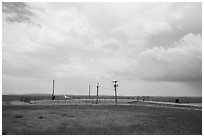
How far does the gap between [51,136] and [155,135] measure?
6.84 m

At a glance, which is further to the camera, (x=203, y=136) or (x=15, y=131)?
(x=15, y=131)

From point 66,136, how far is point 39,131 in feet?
9.61

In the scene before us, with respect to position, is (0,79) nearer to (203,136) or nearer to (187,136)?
(187,136)

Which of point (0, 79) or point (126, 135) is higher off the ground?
point (0, 79)

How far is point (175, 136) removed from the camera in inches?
612

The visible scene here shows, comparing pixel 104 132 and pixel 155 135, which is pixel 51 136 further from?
pixel 155 135

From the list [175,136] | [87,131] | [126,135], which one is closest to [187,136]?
[175,136]

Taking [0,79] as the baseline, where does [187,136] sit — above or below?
below

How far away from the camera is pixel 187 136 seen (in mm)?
15297

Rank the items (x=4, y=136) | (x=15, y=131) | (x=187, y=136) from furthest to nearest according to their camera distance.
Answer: (x=15, y=131) < (x=187, y=136) < (x=4, y=136)

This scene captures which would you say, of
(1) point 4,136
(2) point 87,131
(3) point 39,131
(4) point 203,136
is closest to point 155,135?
(4) point 203,136

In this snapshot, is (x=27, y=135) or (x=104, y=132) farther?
(x=104, y=132)

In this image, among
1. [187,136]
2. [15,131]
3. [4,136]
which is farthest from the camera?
[15,131]

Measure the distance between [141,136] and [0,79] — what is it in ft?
34.9
